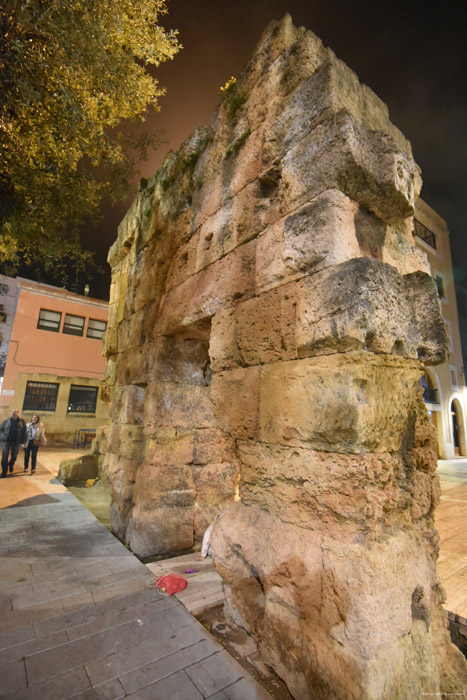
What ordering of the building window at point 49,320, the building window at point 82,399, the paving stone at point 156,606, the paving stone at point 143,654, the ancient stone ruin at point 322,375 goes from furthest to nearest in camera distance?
the building window at point 49,320 → the building window at point 82,399 → the paving stone at point 156,606 → the paving stone at point 143,654 → the ancient stone ruin at point 322,375

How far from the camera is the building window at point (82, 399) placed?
14.7 metres

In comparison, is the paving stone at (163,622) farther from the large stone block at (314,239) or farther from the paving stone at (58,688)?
the large stone block at (314,239)

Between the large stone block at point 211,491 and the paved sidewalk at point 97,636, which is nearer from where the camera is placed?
the paved sidewalk at point 97,636

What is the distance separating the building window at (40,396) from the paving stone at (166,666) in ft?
47.2

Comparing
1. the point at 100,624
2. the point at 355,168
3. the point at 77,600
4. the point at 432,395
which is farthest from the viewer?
the point at 432,395

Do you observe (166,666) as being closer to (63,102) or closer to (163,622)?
(163,622)

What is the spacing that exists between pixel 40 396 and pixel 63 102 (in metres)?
12.6

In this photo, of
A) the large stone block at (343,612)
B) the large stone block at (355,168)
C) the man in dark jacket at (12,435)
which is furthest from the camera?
the man in dark jacket at (12,435)

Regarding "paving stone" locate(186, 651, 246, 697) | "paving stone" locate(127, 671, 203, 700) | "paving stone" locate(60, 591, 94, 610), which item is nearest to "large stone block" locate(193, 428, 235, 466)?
"paving stone" locate(60, 591, 94, 610)

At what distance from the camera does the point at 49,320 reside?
15.6 metres

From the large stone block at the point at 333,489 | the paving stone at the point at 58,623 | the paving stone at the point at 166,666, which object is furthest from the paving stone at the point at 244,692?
the paving stone at the point at 58,623

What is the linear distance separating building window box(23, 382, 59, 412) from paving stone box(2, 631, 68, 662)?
1391 cm

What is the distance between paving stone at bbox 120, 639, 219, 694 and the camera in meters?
1.60

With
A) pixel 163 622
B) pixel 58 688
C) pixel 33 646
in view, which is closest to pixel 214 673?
pixel 163 622
